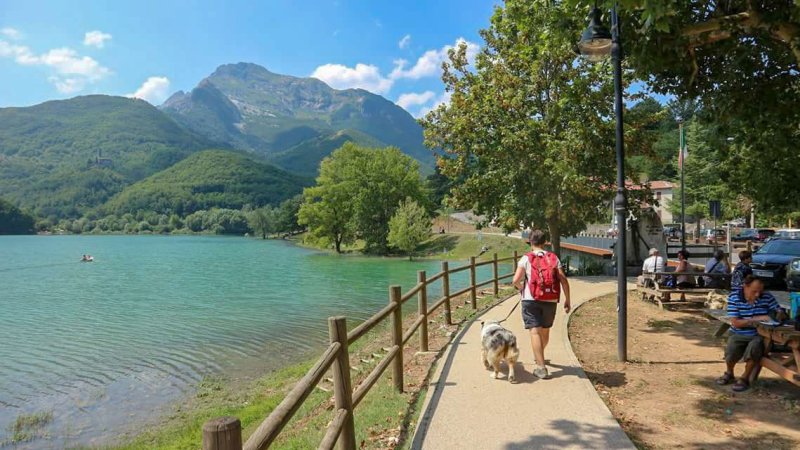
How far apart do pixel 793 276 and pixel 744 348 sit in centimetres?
987

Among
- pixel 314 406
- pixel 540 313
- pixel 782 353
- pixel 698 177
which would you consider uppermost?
pixel 698 177

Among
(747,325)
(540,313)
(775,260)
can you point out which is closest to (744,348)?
(747,325)

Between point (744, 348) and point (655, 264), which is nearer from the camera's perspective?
point (744, 348)

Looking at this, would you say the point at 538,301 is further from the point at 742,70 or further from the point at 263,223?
the point at 263,223

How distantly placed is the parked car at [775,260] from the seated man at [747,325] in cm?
971

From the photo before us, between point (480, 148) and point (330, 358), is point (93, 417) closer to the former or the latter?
point (330, 358)

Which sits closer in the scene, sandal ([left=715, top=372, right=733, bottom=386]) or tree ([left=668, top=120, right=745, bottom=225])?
sandal ([left=715, top=372, right=733, bottom=386])

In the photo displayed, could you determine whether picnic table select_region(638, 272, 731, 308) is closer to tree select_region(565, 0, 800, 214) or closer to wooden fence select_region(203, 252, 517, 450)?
tree select_region(565, 0, 800, 214)

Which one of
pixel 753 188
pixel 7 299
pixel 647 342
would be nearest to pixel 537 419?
pixel 647 342

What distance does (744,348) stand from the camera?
5953 mm

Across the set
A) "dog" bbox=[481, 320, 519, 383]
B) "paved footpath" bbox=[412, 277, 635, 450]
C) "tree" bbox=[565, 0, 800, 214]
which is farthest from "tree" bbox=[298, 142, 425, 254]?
"dog" bbox=[481, 320, 519, 383]

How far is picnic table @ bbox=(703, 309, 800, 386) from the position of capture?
5.14 metres

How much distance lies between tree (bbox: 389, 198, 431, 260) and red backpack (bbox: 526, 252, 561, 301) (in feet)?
148

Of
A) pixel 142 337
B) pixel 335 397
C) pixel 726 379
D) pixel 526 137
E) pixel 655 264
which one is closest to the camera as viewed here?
pixel 335 397
